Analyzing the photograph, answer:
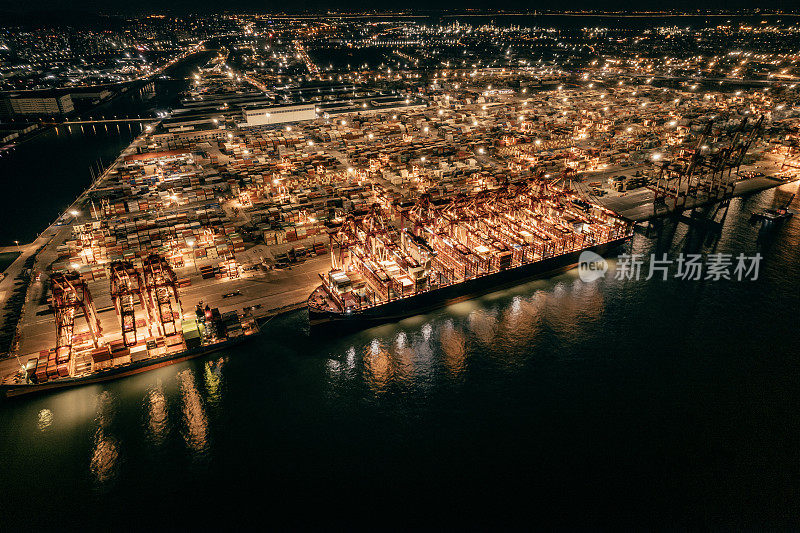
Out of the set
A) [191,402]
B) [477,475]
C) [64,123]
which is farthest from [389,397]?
[64,123]

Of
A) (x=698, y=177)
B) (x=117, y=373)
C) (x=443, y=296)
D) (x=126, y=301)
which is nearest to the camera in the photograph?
(x=117, y=373)

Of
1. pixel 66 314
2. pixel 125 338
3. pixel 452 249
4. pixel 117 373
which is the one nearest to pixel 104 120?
pixel 66 314

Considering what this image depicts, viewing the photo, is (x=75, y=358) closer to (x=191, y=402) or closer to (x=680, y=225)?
(x=191, y=402)

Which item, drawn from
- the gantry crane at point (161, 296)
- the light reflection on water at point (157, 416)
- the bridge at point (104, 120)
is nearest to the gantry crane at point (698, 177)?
the gantry crane at point (161, 296)

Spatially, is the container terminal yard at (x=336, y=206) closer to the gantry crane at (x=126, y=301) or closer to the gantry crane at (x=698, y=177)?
the gantry crane at (x=126, y=301)

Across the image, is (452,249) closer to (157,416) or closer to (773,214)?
(157,416)
